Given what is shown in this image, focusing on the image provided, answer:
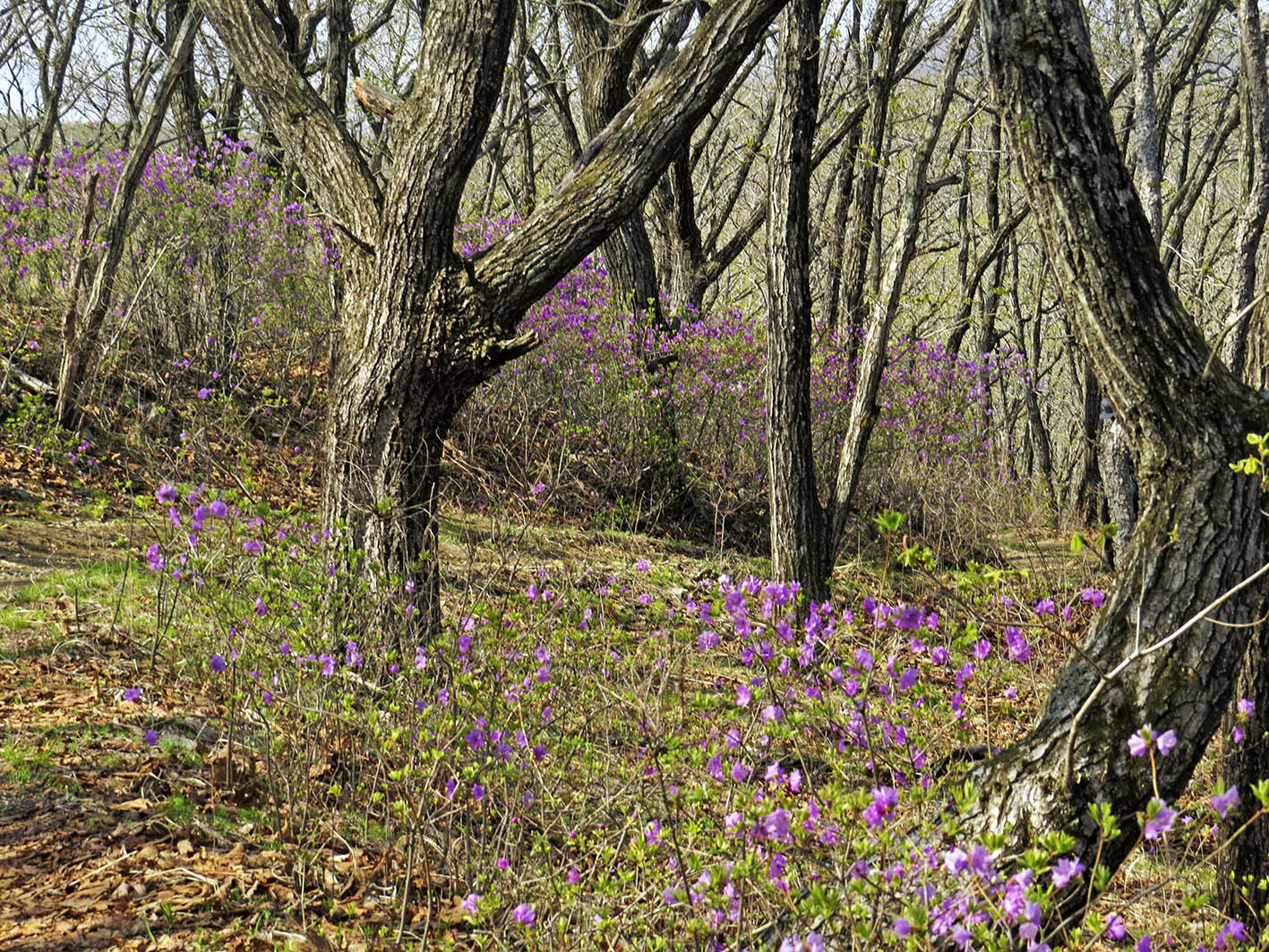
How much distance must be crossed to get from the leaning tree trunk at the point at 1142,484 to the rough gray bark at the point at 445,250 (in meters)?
1.93

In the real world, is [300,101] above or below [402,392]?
above

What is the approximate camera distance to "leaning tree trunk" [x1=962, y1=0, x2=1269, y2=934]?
2.87 metres

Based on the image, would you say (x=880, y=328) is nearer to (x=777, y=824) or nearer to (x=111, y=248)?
(x=777, y=824)

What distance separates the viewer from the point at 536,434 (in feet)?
33.0

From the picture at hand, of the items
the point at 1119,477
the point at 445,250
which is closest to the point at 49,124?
the point at 445,250

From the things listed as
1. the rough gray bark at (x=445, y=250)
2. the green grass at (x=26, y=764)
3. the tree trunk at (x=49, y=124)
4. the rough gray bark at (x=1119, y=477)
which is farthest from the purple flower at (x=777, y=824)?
the tree trunk at (x=49, y=124)

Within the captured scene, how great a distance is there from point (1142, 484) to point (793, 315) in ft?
10.2

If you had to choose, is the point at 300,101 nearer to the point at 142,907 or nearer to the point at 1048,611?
the point at 142,907

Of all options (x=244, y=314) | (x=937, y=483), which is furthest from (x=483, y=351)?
(x=937, y=483)

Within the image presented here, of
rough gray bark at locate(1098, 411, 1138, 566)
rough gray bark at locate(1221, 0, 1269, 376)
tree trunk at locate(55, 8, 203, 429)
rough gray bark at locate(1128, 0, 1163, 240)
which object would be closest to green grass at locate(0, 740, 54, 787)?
tree trunk at locate(55, 8, 203, 429)

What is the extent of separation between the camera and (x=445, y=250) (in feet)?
15.6

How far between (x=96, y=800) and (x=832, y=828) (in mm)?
2666

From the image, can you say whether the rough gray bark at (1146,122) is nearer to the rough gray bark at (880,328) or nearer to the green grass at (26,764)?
the rough gray bark at (880,328)

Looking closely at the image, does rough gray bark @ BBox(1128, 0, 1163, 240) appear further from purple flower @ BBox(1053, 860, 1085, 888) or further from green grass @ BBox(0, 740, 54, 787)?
green grass @ BBox(0, 740, 54, 787)
